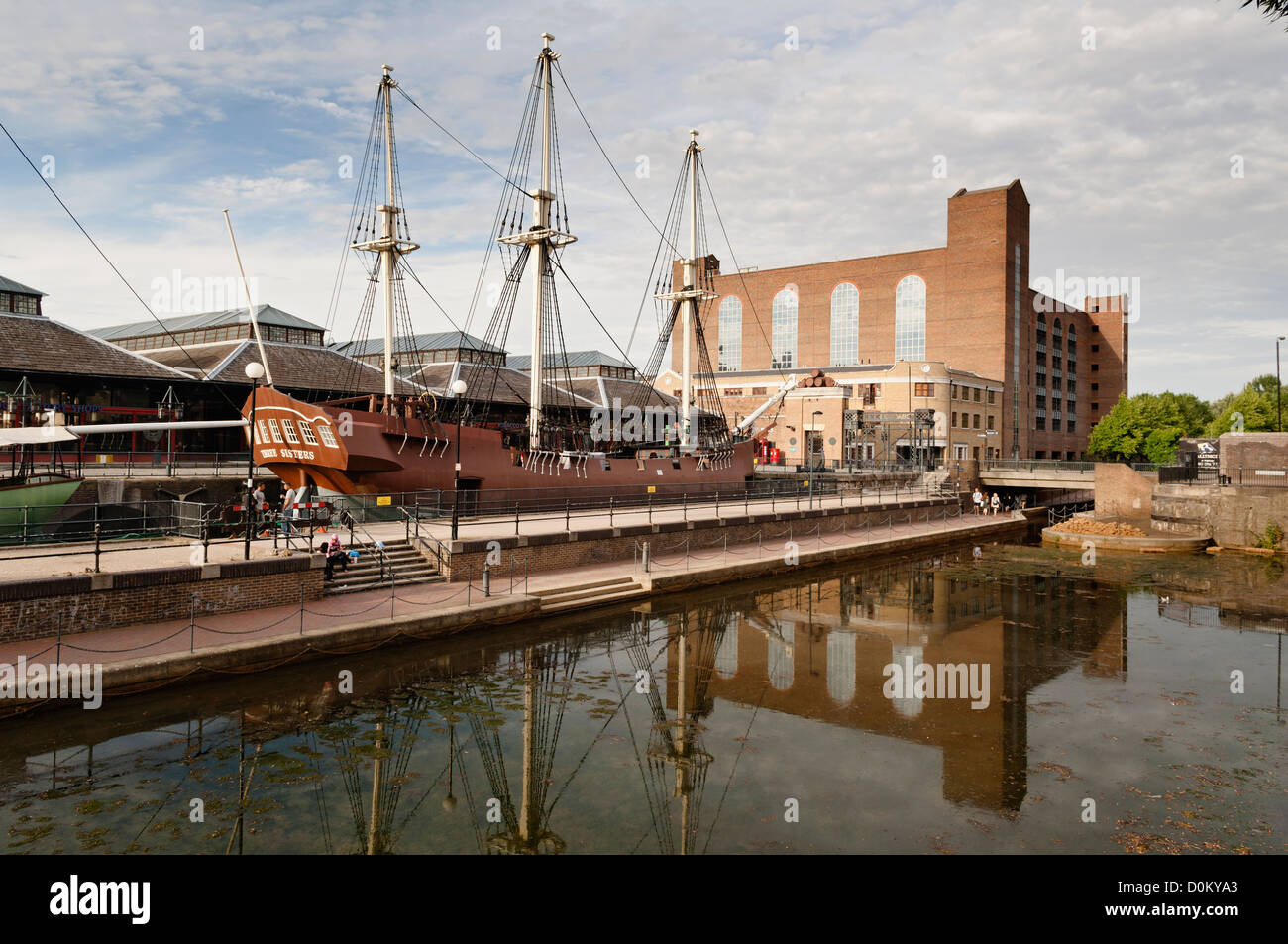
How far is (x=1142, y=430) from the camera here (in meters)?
A: 72.0

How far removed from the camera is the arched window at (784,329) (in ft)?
274

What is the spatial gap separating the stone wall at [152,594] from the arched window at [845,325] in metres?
72.0

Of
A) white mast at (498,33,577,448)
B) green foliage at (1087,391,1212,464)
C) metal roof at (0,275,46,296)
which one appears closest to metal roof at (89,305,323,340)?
metal roof at (0,275,46,296)

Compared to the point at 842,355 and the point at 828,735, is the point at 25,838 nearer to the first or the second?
the point at 828,735

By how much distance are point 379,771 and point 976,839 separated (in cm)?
727

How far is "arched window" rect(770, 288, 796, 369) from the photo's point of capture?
83562 mm

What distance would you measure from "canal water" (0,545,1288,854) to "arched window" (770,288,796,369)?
68041 millimetres

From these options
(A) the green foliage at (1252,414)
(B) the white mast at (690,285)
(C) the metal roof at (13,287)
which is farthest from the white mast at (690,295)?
(A) the green foliage at (1252,414)

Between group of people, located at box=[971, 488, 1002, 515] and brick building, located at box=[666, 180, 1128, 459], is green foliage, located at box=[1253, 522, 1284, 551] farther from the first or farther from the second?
brick building, located at box=[666, 180, 1128, 459]

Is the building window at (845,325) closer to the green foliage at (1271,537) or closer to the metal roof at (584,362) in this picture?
the metal roof at (584,362)

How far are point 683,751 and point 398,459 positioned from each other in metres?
17.7

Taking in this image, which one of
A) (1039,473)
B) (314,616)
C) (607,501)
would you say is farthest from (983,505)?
(314,616)

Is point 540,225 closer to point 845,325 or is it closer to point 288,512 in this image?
point 288,512

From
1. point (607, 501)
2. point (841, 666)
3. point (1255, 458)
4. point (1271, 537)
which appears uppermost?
point (1255, 458)
